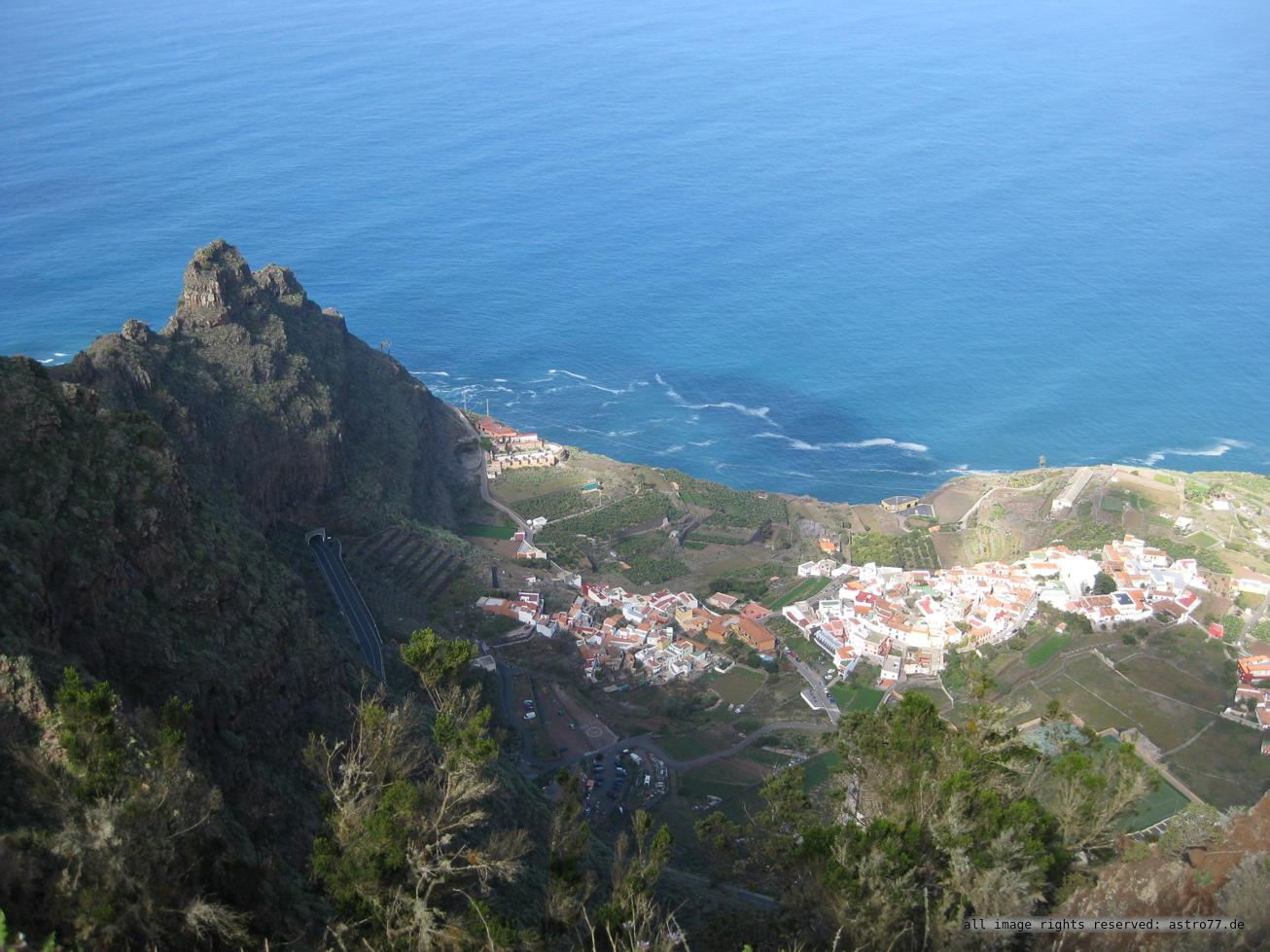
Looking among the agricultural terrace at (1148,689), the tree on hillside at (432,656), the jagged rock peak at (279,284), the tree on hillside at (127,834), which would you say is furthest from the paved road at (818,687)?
the tree on hillside at (127,834)

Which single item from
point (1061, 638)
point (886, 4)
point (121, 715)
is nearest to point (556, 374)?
point (1061, 638)

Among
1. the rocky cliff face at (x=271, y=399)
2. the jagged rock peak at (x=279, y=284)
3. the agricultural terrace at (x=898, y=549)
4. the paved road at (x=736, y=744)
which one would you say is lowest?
the paved road at (x=736, y=744)

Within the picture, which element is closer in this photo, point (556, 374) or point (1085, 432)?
point (1085, 432)

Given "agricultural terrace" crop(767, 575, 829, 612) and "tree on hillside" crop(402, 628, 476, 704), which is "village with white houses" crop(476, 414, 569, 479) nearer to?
"agricultural terrace" crop(767, 575, 829, 612)

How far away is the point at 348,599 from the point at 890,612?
884 inches

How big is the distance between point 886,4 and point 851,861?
196122 mm

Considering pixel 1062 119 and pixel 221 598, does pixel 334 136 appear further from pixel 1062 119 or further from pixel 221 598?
pixel 221 598

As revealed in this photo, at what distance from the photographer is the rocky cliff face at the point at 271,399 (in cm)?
4003

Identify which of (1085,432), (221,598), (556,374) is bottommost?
(221,598)

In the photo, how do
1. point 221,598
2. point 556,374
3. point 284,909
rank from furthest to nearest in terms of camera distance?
point 556,374 < point 221,598 < point 284,909

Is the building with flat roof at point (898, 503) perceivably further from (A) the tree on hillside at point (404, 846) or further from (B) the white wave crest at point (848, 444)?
(A) the tree on hillside at point (404, 846)

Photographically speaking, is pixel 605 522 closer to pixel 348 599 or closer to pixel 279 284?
pixel 348 599

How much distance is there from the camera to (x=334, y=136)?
118 metres

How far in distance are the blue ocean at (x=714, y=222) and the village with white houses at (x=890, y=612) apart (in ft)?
61.2
